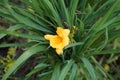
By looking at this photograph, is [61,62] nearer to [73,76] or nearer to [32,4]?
[73,76]

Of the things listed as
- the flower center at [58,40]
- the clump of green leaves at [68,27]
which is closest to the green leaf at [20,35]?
the clump of green leaves at [68,27]

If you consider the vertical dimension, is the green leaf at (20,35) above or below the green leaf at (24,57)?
above

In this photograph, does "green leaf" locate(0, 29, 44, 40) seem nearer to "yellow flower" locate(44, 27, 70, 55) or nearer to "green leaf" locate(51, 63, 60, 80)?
"yellow flower" locate(44, 27, 70, 55)

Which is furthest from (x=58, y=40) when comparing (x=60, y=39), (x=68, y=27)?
(x=68, y=27)

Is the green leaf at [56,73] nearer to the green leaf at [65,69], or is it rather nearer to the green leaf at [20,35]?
the green leaf at [65,69]

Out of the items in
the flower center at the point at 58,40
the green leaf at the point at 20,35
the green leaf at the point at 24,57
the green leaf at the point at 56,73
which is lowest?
the green leaf at the point at 56,73

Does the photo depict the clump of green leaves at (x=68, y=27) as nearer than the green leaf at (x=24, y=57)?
No

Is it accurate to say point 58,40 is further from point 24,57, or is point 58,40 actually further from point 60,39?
point 24,57

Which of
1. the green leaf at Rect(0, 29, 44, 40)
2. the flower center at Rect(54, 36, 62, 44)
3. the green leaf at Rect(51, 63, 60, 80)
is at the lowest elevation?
the green leaf at Rect(51, 63, 60, 80)

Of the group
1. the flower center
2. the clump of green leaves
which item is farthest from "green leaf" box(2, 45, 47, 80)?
the flower center

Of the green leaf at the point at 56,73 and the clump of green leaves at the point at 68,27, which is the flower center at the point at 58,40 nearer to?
the clump of green leaves at the point at 68,27
